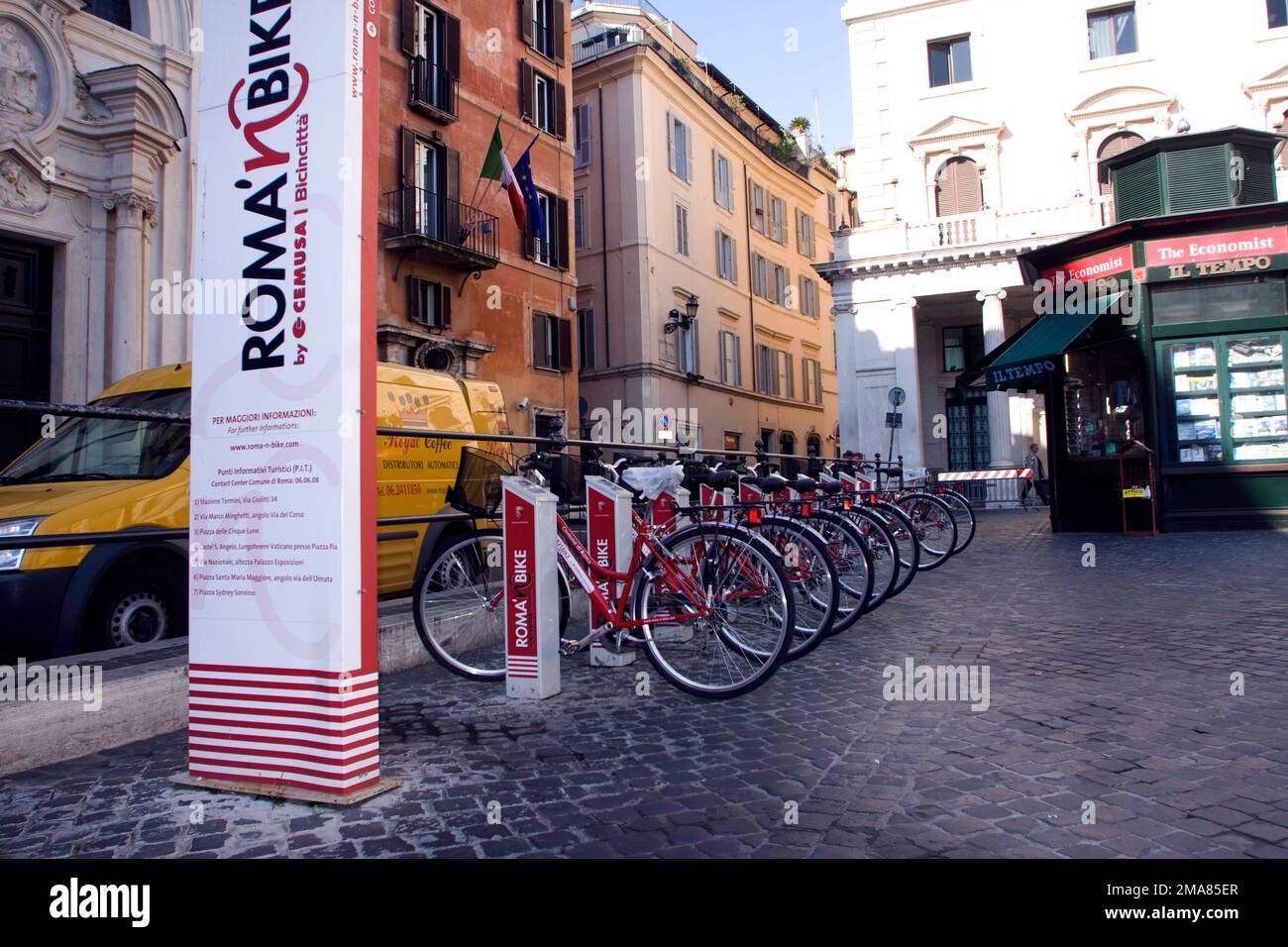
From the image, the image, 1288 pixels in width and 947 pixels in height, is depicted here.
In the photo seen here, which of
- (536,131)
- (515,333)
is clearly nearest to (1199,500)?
(515,333)

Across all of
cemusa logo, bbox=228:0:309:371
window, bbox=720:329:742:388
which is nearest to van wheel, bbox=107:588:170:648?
cemusa logo, bbox=228:0:309:371

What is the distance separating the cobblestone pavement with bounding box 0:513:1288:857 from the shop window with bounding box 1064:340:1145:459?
339 inches

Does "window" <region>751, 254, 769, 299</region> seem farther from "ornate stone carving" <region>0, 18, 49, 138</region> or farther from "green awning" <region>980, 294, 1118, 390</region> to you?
"ornate stone carving" <region>0, 18, 49, 138</region>

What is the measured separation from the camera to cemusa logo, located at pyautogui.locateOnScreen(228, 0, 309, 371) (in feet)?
11.4

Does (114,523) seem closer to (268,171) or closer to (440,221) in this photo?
(268,171)

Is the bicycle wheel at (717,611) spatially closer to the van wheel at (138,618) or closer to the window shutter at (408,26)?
the van wheel at (138,618)

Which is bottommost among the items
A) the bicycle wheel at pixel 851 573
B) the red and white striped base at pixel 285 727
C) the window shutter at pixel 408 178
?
the red and white striped base at pixel 285 727

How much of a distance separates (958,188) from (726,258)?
1120 cm

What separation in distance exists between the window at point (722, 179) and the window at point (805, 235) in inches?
308

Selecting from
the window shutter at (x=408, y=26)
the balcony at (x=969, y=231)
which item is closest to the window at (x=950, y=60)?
the balcony at (x=969, y=231)

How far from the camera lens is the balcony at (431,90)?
68.8ft

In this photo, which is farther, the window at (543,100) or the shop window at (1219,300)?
the window at (543,100)
